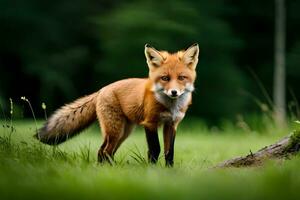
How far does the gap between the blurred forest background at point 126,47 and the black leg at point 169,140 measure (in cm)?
1267

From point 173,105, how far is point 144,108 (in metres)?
0.33

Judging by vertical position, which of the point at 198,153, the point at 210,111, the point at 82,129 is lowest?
the point at 210,111

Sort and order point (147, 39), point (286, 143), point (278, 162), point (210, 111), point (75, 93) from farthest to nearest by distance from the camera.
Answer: point (75, 93) → point (210, 111) → point (147, 39) → point (286, 143) → point (278, 162)

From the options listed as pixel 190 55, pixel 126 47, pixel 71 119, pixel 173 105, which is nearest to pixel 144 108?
pixel 173 105

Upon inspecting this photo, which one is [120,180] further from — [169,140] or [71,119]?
[71,119]

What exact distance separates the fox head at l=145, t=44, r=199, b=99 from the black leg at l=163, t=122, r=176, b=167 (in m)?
0.33

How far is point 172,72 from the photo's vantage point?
6.80m

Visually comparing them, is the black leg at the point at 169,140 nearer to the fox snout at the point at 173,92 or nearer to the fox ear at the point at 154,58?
the fox snout at the point at 173,92

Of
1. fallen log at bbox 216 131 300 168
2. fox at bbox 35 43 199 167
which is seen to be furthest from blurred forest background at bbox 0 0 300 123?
fallen log at bbox 216 131 300 168

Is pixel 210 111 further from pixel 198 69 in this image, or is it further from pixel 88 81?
pixel 88 81

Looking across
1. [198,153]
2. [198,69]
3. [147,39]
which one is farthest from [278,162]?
[198,69]

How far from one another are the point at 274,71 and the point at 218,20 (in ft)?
10.7

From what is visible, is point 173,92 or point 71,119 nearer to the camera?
point 173,92

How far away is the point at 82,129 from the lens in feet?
24.9
